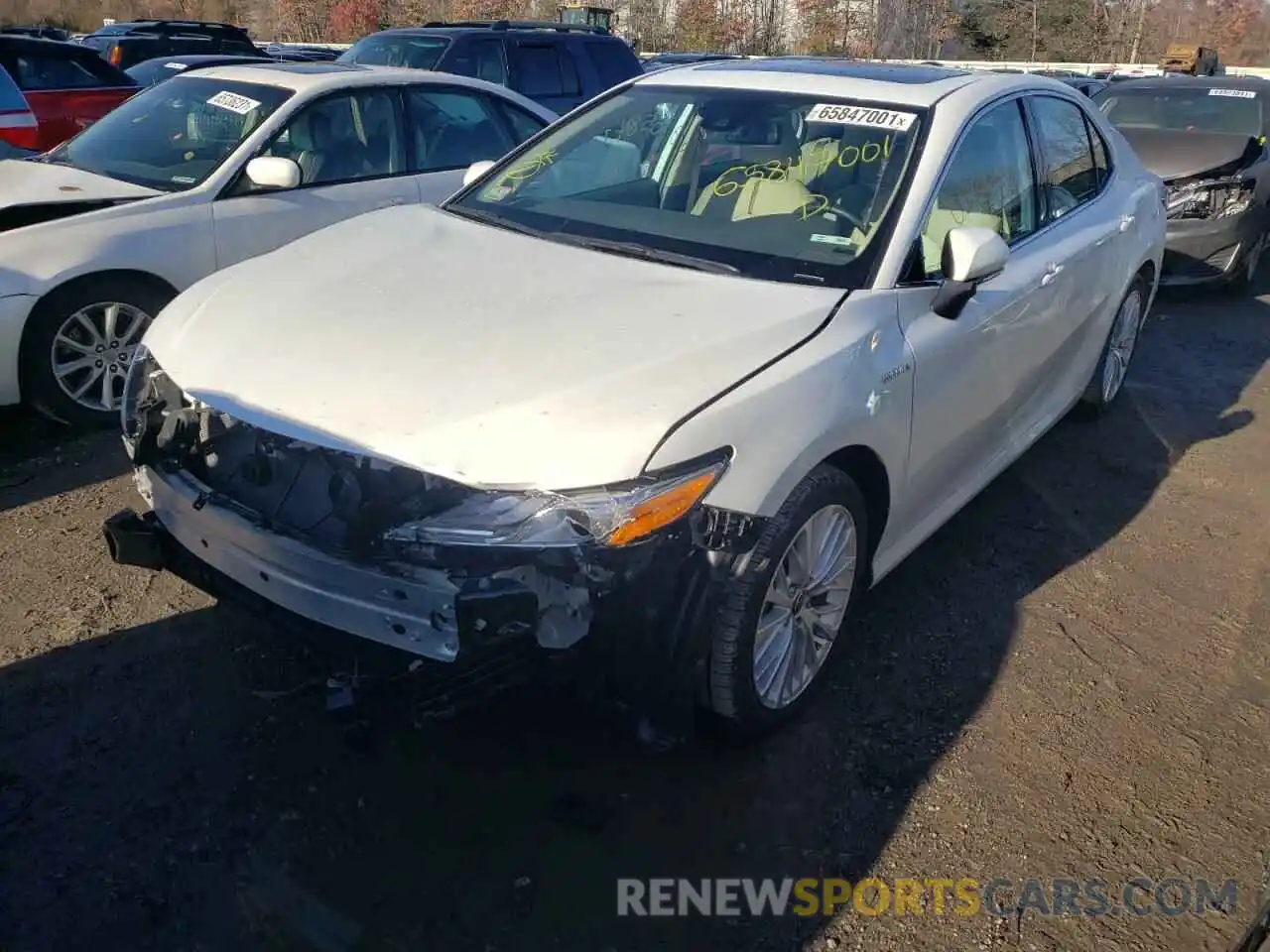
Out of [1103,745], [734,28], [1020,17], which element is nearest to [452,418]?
[1103,745]

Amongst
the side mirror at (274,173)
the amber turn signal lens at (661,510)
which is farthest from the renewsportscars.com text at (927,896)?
the side mirror at (274,173)

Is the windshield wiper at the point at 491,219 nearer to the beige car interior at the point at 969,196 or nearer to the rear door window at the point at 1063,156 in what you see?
the beige car interior at the point at 969,196

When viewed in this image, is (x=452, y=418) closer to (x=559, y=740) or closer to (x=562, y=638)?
(x=562, y=638)

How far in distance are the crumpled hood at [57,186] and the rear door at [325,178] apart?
0.40 m

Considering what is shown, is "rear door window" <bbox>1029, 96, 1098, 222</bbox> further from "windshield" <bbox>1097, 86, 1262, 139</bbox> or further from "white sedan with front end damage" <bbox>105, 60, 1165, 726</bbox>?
"windshield" <bbox>1097, 86, 1262, 139</bbox>

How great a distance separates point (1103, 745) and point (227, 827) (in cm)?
246

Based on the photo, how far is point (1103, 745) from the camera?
3.19 metres

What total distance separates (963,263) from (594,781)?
185 cm

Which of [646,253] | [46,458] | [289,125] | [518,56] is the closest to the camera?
[646,253]

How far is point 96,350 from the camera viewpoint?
4.84 meters

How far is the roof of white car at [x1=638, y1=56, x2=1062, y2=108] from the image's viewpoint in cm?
370

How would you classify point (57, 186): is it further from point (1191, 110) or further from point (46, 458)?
point (1191, 110)

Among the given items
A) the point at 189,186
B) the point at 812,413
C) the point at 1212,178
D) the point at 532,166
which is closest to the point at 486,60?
the point at 189,186

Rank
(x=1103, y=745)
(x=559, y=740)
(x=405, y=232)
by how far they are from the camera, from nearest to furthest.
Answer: (x=559, y=740), (x=1103, y=745), (x=405, y=232)
